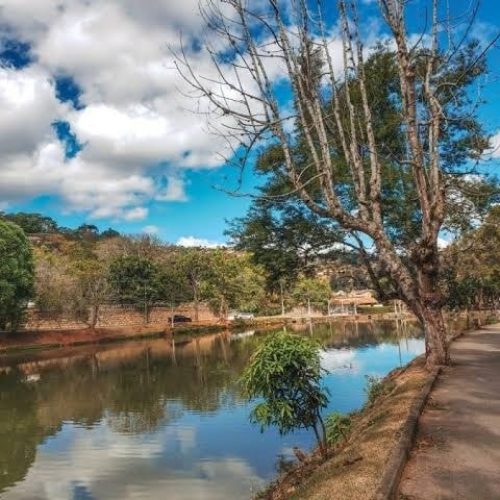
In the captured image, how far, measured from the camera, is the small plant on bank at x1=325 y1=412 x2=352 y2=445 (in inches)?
397

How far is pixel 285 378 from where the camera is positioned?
827 centimetres

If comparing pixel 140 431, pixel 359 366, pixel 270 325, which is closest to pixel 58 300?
pixel 270 325

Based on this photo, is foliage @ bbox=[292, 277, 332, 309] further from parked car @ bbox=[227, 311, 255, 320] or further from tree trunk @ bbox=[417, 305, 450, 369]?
tree trunk @ bbox=[417, 305, 450, 369]

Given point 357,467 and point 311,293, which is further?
point 311,293

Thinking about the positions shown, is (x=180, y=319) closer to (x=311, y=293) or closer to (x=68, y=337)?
(x=68, y=337)

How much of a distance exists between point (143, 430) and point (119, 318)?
140 feet

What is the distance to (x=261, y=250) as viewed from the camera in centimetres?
1923

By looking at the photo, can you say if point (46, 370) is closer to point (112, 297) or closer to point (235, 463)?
point (235, 463)

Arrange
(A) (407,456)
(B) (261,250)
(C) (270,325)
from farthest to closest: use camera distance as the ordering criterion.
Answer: (C) (270,325) → (B) (261,250) → (A) (407,456)

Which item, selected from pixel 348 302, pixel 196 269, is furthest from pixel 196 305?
pixel 348 302

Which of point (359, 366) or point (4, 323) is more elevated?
point (4, 323)

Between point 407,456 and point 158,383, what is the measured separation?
59.9 ft

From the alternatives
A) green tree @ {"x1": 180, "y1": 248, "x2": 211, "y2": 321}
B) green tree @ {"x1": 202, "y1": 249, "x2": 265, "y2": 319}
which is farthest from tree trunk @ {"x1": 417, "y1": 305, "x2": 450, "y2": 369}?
green tree @ {"x1": 180, "y1": 248, "x2": 211, "y2": 321}

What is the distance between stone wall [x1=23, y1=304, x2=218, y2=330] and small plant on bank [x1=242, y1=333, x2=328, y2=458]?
40921 mm
